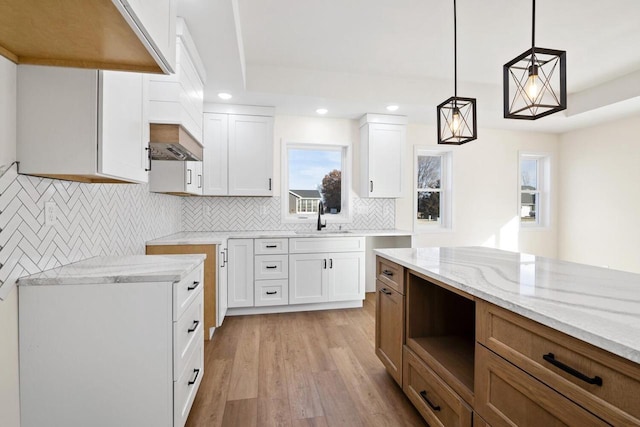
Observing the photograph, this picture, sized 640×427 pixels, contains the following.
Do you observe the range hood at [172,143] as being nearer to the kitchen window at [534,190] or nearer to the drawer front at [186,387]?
the drawer front at [186,387]

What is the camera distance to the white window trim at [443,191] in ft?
14.8

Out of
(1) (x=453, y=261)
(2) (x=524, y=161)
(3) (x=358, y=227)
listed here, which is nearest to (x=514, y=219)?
(2) (x=524, y=161)

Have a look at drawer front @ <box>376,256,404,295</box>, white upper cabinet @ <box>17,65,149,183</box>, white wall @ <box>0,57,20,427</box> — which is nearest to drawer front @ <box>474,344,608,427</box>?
drawer front @ <box>376,256,404,295</box>

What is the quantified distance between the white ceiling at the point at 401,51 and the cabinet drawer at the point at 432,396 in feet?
8.04

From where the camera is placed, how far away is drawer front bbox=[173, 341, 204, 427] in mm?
1447

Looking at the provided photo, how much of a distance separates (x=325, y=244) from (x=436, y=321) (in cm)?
183

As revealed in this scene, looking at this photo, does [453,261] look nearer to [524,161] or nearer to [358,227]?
[358,227]

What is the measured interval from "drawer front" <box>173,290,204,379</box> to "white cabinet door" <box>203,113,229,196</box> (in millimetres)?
1925

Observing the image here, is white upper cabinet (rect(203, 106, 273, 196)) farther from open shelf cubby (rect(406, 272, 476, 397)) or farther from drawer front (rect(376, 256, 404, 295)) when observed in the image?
open shelf cubby (rect(406, 272, 476, 397))

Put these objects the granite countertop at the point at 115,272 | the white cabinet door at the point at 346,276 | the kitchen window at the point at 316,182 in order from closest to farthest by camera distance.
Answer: the granite countertop at the point at 115,272 → the white cabinet door at the point at 346,276 → the kitchen window at the point at 316,182

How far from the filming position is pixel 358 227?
4340mm

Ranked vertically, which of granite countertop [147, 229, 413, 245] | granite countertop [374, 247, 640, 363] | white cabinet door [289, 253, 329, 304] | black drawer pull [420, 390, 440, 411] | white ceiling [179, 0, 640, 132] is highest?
white ceiling [179, 0, 640, 132]

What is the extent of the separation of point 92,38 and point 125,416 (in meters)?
1.51

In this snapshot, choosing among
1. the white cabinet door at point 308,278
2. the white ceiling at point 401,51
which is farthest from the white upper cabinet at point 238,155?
the white cabinet door at point 308,278
